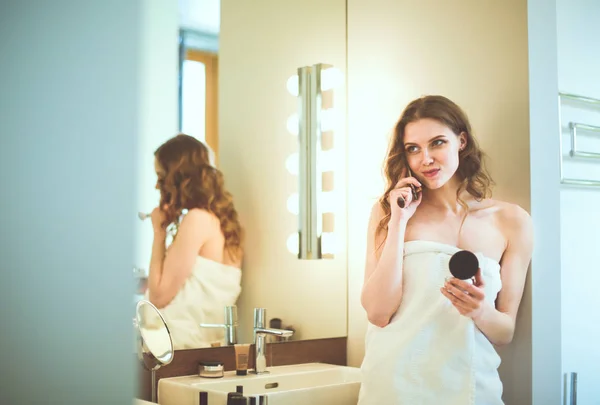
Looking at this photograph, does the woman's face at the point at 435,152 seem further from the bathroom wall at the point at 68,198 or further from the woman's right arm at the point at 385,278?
the bathroom wall at the point at 68,198

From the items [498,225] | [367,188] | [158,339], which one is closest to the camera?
[158,339]

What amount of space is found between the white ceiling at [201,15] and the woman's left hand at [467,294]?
1.00 meters

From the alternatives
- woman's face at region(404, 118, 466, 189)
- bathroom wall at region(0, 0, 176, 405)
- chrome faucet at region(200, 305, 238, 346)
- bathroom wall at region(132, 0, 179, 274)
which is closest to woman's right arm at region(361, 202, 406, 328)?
woman's face at region(404, 118, 466, 189)

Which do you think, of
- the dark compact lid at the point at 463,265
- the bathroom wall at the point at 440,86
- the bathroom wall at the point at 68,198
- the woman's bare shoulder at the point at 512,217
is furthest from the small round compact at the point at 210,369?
the bathroom wall at the point at 68,198

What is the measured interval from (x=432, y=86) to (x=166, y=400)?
1.15m

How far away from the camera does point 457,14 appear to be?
80.7 inches

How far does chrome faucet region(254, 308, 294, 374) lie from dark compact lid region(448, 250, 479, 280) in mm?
583

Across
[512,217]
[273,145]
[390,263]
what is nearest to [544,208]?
[512,217]

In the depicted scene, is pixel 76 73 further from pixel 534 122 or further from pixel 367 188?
pixel 367 188

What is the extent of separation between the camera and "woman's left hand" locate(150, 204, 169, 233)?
1919mm

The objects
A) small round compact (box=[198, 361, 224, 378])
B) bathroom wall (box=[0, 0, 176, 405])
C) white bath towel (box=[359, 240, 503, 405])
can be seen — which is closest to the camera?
bathroom wall (box=[0, 0, 176, 405])

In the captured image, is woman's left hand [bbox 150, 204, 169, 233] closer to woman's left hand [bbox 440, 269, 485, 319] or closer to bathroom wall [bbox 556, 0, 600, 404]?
woman's left hand [bbox 440, 269, 485, 319]

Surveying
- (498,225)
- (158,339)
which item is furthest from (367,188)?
(158,339)

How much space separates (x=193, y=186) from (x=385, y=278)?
59cm
